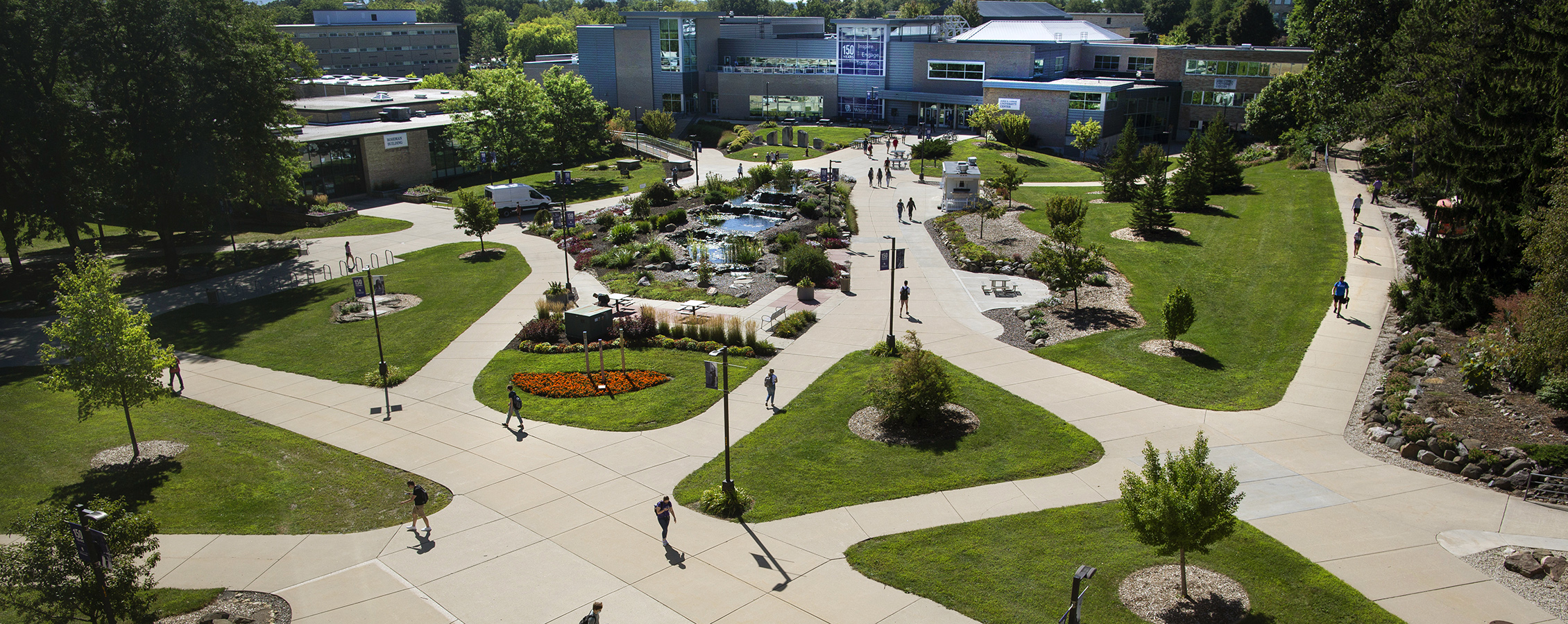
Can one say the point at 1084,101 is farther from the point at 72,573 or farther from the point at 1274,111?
the point at 72,573

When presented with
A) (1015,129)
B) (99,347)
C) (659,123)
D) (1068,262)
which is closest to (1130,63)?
(1015,129)

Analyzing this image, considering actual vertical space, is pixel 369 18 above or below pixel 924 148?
above

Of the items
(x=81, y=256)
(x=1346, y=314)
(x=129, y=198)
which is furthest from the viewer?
(x=129, y=198)

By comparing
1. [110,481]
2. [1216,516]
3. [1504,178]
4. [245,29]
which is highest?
[245,29]

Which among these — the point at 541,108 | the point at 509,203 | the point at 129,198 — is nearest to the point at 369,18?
the point at 541,108

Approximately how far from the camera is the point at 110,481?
68.6 ft

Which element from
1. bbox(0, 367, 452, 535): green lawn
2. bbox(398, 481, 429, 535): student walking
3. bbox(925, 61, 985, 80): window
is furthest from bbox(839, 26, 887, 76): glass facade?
bbox(398, 481, 429, 535): student walking

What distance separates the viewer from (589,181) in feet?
212

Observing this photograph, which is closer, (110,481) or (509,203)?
(110,481)

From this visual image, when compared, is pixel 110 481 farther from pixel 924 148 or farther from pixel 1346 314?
pixel 924 148

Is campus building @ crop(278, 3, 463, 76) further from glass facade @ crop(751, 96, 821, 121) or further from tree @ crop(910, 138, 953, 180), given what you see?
tree @ crop(910, 138, 953, 180)

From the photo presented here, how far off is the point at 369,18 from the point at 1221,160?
134241 mm

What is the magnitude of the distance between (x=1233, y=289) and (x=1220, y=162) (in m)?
20.1

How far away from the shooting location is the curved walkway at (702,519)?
52.1ft
